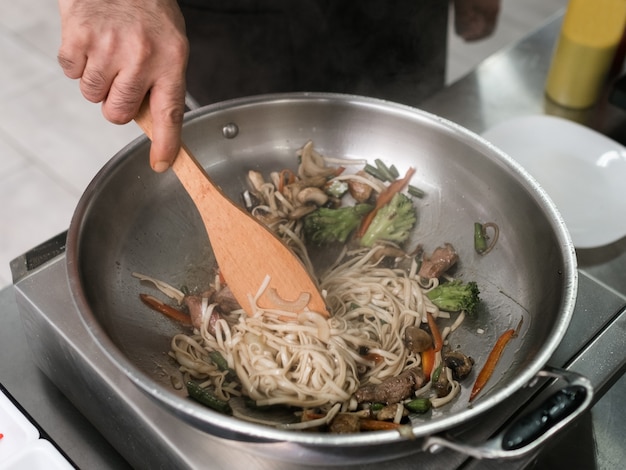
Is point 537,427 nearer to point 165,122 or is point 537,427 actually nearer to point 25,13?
point 165,122

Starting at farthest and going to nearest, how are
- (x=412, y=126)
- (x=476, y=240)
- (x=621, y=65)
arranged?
(x=621, y=65) < (x=412, y=126) < (x=476, y=240)

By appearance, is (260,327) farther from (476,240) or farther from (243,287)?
(476,240)

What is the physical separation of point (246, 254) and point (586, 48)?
1752mm

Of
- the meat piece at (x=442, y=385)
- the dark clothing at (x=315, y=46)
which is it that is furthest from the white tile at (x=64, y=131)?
the meat piece at (x=442, y=385)

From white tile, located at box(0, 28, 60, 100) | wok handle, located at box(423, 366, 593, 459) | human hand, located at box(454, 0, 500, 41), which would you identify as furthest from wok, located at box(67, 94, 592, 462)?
white tile, located at box(0, 28, 60, 100)

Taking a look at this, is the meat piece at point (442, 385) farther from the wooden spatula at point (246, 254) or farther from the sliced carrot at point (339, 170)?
the sliced carrot at point (339, 170)

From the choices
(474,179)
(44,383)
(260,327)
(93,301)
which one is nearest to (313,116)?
(474,179)

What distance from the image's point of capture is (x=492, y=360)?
69.3 inches

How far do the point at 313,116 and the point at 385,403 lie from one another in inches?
38.7

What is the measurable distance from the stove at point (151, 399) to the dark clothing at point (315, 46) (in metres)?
1.21

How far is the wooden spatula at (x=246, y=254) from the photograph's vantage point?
6.02ft

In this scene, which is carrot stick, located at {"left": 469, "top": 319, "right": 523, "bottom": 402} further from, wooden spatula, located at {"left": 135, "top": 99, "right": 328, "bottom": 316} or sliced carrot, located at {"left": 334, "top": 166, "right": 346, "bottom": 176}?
sliced carrot, located at {"left": 334, "top": 166, "right": 346, "bottom": 176}

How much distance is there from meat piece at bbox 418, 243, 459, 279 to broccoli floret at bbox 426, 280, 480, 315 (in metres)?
0.05

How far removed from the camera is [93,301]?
5.64 ft
